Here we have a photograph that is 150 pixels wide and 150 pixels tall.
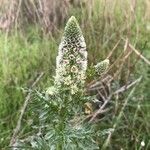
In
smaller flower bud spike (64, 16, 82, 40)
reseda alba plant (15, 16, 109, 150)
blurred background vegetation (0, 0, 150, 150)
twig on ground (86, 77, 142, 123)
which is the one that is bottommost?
twig on ground (86, 77, 142, 123)

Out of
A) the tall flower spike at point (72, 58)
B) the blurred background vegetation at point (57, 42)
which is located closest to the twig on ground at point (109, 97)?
the blurred background vegetation at point (57, 42)

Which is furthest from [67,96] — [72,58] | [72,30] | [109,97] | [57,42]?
[57,42]

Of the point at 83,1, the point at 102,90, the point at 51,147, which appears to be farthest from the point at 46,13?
the point at 51,147

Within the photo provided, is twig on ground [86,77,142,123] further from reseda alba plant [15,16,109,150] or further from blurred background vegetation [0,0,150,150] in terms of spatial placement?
reseda alba plant [15,16,109,150]

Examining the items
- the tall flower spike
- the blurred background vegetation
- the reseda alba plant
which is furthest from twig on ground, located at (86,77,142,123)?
the tall flower spike

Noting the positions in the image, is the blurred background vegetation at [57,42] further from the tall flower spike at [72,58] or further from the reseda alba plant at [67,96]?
the tall flower spike at [72,58]

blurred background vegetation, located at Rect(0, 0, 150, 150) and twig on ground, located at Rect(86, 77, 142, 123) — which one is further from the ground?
blurred background vegetation, located at Rect(0, 0, 150, 150)
